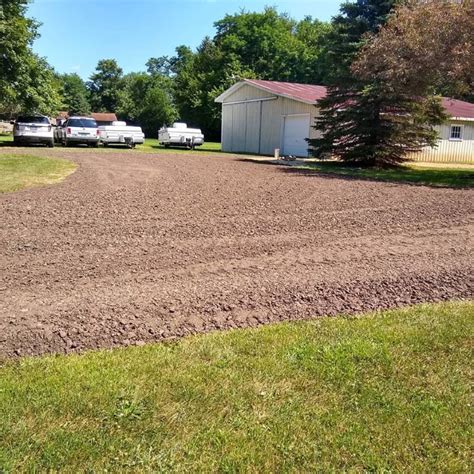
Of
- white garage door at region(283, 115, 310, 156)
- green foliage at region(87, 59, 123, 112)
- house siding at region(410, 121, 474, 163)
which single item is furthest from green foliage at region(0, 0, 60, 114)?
green foliage at region(87, 59, 123, 112)

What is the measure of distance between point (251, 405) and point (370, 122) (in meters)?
19.7

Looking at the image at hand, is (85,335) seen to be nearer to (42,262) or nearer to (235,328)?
(235,328)

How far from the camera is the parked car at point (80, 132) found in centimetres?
2811

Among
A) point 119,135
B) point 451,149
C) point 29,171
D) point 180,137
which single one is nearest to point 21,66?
point 119,135

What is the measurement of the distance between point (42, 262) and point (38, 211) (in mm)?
3017

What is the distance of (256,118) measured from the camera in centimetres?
3192

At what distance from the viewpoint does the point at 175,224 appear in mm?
7520

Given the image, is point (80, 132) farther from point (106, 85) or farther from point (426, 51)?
point (106, 85)

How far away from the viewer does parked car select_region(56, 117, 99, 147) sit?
28109mm

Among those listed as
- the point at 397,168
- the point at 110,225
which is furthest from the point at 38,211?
the point at 397,168

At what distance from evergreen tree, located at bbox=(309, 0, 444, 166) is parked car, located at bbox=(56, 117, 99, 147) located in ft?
42.3

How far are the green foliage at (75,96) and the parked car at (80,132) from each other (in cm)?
6439

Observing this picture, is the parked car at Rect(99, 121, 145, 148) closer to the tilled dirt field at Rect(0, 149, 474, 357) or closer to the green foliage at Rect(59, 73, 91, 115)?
the tilled dirt field at Rect(0, 149, 474, 357)

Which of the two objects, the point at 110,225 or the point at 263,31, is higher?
the point at 263,31
